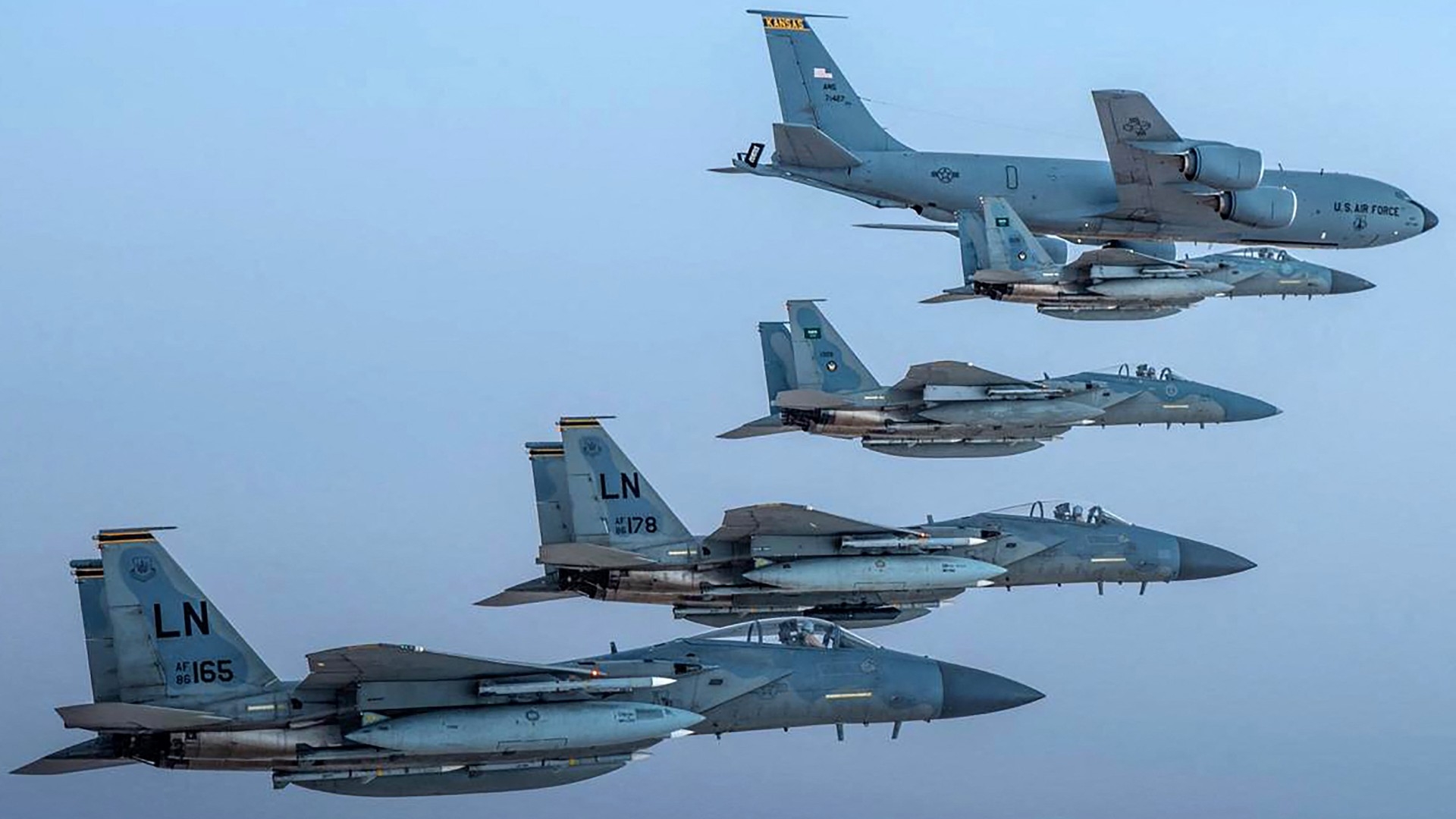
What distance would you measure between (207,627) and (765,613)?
14421mm

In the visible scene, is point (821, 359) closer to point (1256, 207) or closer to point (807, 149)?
point (807, 149)

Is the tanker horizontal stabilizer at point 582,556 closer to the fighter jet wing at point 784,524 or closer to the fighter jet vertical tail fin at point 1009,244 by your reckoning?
the fighter jet wing at point 784,524

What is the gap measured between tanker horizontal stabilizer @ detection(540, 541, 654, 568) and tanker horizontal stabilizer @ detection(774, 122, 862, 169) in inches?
544

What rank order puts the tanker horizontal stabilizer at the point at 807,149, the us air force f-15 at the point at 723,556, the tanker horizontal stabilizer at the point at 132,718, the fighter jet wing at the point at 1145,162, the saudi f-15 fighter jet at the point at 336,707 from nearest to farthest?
the tanker horizontal stabilizer at the point at 132,718
the saudi f-15 fighter jet at the point at 336,707
the us air force f-15 at the point at 723,556
the tanker horizontal stabilizer at the point at 807,149
the fighter jet wing at the point at 1145,162

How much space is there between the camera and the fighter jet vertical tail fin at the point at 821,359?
2527 inches

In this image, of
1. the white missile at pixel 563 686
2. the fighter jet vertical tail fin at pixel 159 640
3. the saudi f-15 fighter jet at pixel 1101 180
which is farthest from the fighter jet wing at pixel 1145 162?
the fighter jet vertical tail fin at pixel 159 640

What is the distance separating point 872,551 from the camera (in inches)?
2200

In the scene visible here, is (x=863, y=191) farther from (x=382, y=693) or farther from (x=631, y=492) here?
(x=382, y=693)

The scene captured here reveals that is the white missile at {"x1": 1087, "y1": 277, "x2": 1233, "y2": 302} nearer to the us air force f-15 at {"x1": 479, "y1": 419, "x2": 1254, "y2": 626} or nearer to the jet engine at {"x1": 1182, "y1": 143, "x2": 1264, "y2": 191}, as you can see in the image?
the jet engine at {"x1": 1182, "y1": 143, "x2": 1264, "y2": 191}

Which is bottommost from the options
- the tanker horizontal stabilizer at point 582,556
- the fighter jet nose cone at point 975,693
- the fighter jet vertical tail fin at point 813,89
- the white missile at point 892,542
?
the fighter jet nose cone at point 975,693

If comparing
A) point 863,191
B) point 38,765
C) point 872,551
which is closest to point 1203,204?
point 863,191

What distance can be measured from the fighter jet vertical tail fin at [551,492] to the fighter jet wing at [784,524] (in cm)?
276

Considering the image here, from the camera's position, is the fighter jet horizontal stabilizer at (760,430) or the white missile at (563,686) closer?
the white missile at (563,686)

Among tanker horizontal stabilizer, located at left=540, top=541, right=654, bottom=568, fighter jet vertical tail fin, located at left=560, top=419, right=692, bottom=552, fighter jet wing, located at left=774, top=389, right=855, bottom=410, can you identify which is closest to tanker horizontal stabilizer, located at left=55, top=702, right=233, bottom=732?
tanker horizontal stabilizer, located at left=540, top=541, right=654, bottom=568
